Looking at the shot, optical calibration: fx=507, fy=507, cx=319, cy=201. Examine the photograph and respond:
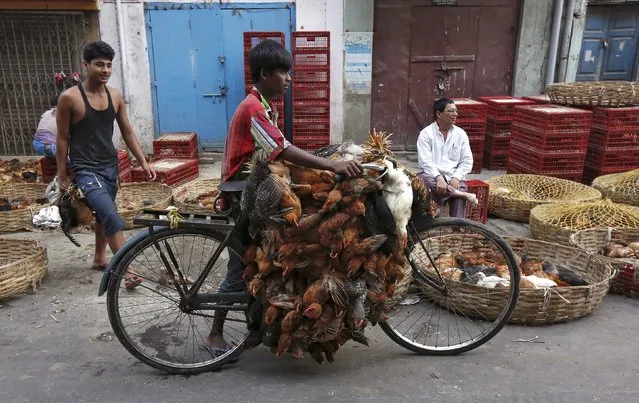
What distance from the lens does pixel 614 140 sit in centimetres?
705

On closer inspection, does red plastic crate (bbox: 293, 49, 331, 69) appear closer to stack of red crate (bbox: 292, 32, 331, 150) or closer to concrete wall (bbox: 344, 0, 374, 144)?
stack of red crate (bbox: 292, 32, 331, 150)

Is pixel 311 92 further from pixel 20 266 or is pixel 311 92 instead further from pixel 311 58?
pixel 20 266

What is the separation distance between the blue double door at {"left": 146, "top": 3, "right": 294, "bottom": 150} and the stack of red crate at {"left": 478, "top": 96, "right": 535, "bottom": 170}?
3.80 meters

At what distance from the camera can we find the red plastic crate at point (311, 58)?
28.8 ft

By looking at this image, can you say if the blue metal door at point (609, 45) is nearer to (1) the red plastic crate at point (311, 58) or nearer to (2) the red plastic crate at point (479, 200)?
(1) the red plastic crate at point (311, 58)

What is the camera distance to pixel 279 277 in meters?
2.91

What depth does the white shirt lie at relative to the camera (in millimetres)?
4910

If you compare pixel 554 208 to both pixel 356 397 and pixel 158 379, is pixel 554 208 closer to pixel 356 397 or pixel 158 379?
pixel 356 397

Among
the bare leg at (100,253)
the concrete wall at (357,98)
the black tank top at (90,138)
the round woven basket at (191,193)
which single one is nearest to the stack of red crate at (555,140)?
the concrete wall at (357,98)

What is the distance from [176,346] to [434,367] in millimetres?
1764

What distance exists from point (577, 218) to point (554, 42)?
5578 mm

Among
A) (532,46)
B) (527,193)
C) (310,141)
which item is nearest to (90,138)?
Answer: (310,141)

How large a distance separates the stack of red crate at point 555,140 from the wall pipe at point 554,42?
8.90 feet

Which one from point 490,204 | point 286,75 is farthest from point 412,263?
point 490,204
